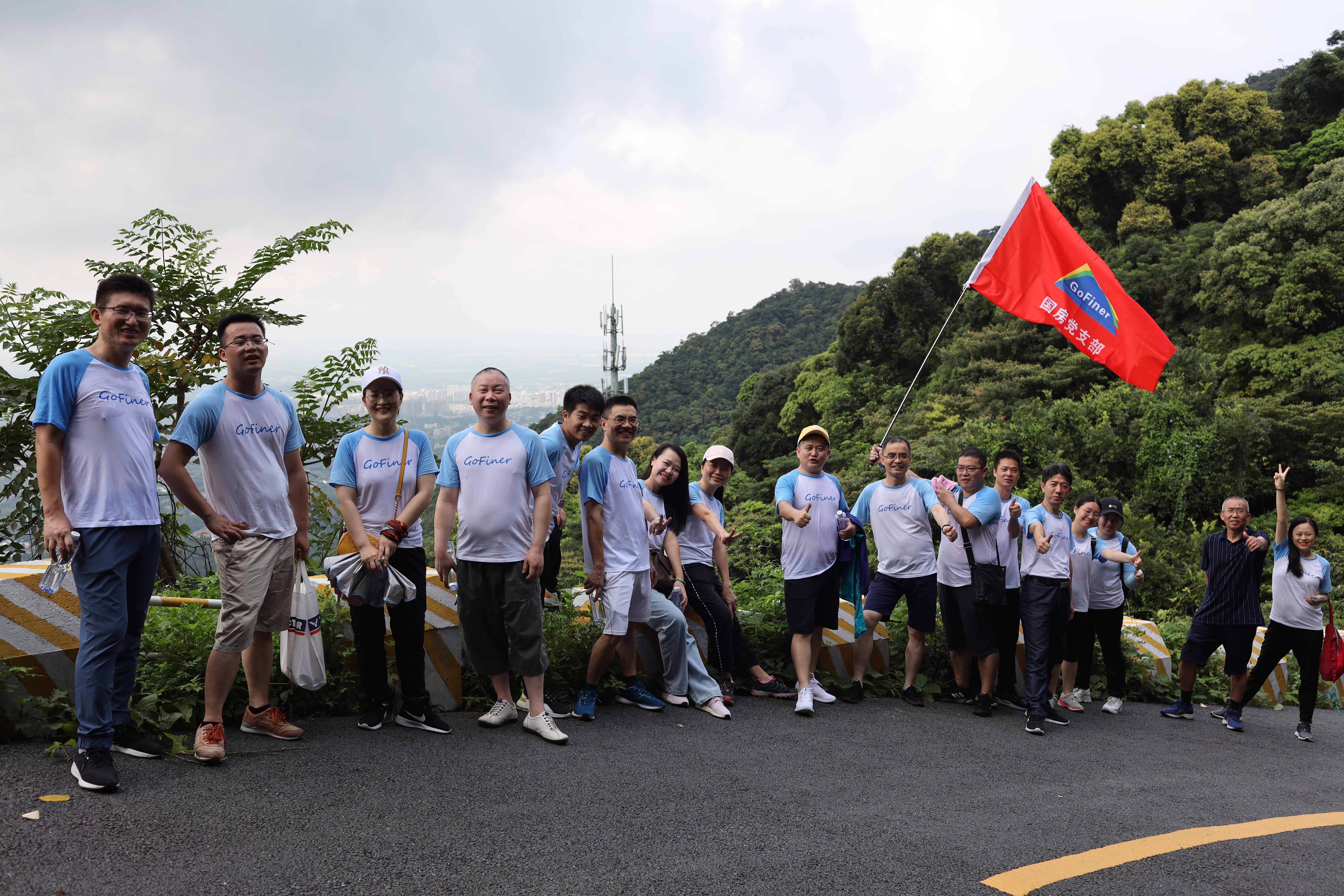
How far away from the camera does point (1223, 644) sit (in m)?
Result: 7.36

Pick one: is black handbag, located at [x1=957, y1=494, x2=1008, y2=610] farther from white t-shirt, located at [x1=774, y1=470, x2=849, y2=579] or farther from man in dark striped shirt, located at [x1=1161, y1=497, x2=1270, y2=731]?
man in dark striped shirt, located at [x1=1161, y1=497, x2=1270, y2=731]

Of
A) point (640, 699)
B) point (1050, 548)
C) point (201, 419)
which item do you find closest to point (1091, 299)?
point (1050, 548)

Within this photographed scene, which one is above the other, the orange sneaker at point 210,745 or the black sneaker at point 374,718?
the orange sneaker at point 210,745

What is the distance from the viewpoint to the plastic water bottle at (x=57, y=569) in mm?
3555

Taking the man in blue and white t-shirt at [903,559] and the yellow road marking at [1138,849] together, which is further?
the man in blue and white t-shirt at [903,559]

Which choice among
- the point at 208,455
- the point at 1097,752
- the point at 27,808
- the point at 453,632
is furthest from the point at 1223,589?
the point at 27,808

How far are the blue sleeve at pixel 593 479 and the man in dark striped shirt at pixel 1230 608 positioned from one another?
531cm

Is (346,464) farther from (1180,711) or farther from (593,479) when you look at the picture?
(1180,711)

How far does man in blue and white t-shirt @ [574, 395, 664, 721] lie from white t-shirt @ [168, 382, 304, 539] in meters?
1.80

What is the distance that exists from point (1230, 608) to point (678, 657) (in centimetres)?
488

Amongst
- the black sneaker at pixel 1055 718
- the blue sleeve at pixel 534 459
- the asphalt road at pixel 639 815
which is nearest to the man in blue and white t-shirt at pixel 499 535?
the blue sleeve at pixel 534 459

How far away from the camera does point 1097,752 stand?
579 cm

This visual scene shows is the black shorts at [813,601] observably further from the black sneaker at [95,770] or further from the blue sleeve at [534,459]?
the black sneaker at [95,770]

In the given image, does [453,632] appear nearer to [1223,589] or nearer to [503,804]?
[503,804]
